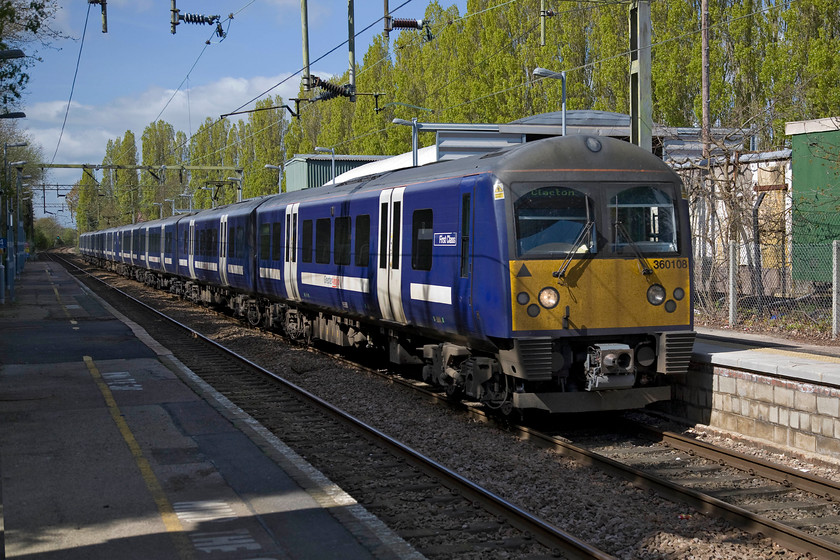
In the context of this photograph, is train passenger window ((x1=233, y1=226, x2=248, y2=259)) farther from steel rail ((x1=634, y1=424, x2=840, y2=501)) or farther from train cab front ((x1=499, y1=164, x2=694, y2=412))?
steel rail ((x1=634, y1=424, x2=840, y2=501))

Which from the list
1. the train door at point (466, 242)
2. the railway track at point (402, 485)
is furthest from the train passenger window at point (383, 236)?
the train door at point (466, 242)

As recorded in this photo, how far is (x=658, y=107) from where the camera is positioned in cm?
3669

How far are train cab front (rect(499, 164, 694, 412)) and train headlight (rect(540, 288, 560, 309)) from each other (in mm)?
10

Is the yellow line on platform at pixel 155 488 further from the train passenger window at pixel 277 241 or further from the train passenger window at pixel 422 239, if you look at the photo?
the train passenger window at pixel 277 241

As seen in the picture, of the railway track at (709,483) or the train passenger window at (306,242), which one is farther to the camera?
the train passenger window at (306,242)

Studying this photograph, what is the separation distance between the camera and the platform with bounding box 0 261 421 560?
573cm

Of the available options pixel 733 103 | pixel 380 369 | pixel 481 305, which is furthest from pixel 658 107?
pixel 481 305

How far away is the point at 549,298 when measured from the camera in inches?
354

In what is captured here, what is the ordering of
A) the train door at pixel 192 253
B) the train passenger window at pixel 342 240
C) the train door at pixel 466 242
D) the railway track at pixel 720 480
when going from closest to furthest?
the railway track at pixel 720 480 < the train door at pixel 466 242 < the train passenger window at pixel 342 240 < the train door at pixel 192 253

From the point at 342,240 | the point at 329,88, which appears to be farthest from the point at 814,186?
the point at 342,240

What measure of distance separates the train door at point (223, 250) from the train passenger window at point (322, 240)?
27.3ft

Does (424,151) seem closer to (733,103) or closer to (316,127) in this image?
(733,103)

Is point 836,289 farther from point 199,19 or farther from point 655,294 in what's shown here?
point 199,19

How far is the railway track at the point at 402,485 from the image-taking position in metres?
6.04
